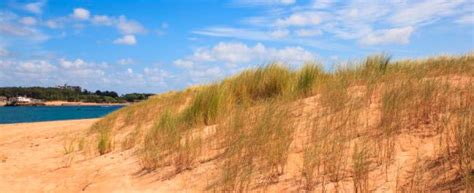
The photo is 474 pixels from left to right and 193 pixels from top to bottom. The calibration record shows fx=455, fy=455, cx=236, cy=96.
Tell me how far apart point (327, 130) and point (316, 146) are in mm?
613

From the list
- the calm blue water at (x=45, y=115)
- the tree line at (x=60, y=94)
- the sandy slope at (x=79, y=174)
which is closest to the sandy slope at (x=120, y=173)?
the sandy slope at (x=79, y=174)

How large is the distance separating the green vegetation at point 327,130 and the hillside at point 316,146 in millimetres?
13

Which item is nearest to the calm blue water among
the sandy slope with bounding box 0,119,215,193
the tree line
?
the sandy slope with bounding box 0,119,215,193

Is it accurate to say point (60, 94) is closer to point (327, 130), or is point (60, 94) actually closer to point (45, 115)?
point (45, 115)

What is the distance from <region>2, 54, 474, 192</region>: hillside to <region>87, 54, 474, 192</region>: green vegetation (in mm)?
13

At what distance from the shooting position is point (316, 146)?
459cm

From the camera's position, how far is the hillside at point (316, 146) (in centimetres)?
400

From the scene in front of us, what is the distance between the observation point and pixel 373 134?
196 inches

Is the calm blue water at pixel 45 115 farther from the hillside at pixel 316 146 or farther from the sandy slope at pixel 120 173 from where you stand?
the hillside at pixel 316 146

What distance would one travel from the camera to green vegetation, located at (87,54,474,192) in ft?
13.8

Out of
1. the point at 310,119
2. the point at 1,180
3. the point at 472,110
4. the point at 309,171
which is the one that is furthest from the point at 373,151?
the point at 1,180

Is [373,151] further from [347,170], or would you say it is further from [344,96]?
[344,96]

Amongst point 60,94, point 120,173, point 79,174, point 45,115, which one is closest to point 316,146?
point 120,173

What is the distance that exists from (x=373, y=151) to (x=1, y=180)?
A: 5.18 meters
